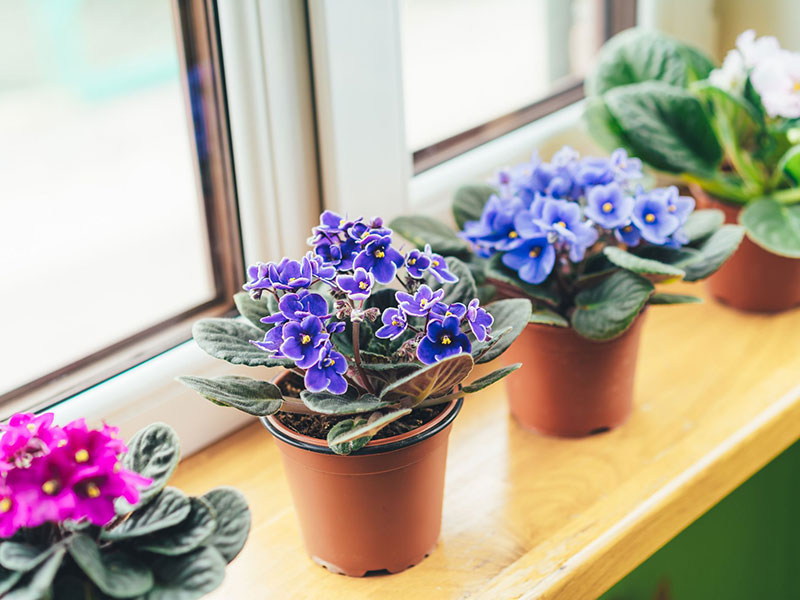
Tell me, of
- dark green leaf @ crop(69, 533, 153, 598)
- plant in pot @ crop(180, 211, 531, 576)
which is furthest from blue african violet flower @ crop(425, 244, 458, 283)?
dark green leaf @ crop(69, 533, 153, 598)

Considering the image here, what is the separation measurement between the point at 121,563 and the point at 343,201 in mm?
514

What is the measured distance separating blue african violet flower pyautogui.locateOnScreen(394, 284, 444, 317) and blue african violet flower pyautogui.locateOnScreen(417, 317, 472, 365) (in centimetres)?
1

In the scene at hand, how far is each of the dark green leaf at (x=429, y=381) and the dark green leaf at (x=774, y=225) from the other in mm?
534

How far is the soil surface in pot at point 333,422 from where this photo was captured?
76cm

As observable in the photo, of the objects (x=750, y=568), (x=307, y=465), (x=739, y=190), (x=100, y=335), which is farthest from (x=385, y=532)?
(x=750, y=568)

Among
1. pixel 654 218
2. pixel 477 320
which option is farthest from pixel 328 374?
pixel 654 218

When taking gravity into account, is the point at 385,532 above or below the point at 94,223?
below

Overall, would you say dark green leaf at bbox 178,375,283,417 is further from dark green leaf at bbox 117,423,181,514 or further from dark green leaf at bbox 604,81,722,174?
dark green leaf at bbox 604,81,722,174

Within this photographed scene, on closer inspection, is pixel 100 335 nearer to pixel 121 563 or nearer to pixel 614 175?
pixel 121 563

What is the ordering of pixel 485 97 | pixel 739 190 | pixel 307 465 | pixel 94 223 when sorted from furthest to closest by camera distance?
pixel 485 97 → pixel 739 190 → pixel 94 223 → pixel 307 465

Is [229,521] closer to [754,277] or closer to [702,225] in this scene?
[702,225]

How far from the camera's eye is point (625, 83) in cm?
124

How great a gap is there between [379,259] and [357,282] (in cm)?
3

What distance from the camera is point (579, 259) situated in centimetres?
87
